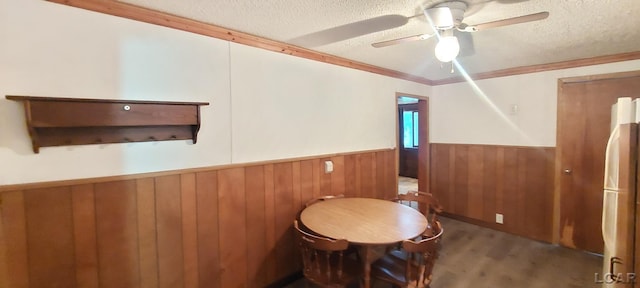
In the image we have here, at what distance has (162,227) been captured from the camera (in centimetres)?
193

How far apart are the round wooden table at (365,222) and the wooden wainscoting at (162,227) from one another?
353 mm

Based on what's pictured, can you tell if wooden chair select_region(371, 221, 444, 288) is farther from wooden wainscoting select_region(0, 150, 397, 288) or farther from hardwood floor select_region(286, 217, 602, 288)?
wooden wainscoting select_region(0, 150, 397, 288)

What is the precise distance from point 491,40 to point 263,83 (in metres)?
1.97

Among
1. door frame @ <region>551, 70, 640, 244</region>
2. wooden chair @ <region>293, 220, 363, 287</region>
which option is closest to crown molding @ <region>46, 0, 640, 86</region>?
door frame @ <region>551, 70, 640, 244</region>

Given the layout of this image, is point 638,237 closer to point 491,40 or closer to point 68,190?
point 491,40

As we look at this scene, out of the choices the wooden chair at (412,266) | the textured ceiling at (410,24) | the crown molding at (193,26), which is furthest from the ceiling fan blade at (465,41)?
the wooden chair at (412,266)

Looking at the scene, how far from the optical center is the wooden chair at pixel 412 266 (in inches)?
72.4

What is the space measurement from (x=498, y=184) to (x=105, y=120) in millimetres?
4307

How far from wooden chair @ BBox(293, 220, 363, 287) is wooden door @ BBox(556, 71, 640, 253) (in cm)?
285

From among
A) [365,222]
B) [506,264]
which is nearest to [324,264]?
[365,222]

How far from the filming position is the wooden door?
304 centimetres

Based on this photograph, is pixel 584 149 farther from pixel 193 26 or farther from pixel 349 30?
pixel 193 26

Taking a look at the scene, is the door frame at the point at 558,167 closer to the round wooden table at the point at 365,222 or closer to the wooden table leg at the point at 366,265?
the round wooden table at the point at 365,222

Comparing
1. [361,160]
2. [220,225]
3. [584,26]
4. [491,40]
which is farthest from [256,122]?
[584,26]
